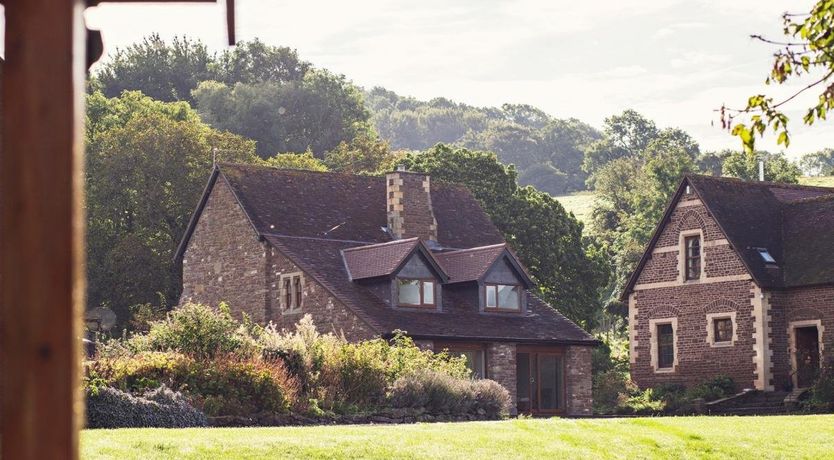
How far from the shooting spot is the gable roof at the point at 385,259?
139 feet

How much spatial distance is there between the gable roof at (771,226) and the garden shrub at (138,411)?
89.0 feet

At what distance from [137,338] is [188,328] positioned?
5.14ft

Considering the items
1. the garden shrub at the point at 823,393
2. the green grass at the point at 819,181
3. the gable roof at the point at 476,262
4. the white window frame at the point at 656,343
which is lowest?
the garden shrub at the point at 823,393

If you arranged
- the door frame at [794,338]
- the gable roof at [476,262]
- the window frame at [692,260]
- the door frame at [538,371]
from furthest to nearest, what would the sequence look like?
1. the window frame at [692,260]
2. the door frame at [794,338]
3. the gable roof at [476,262]
4. the door frame at [538,371]

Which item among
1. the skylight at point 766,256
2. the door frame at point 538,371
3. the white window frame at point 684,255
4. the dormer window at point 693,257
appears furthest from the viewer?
the dormer window at point 693,257

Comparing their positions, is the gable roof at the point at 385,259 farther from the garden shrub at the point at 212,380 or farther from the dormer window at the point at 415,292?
the garden shrub at the point at 212,380

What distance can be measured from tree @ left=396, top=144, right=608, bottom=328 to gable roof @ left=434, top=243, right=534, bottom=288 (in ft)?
39.0

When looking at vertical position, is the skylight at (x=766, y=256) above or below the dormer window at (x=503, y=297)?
above

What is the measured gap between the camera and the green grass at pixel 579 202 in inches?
5389

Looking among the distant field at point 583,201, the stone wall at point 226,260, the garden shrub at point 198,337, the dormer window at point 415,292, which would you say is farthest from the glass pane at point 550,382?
the distant field at point 583,201

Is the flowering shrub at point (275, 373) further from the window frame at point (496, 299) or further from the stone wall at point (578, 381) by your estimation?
the stone wall at point (578, 381)

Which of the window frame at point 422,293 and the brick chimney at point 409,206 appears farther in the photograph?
the brick chimney at point 409,206
